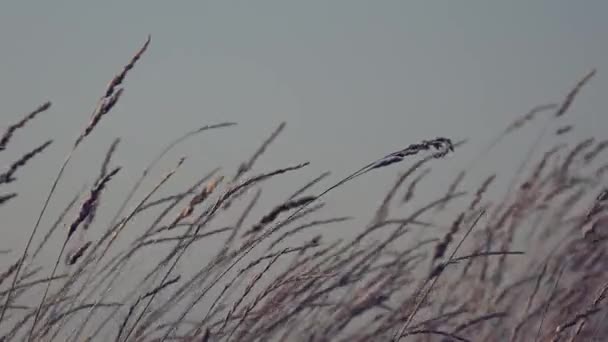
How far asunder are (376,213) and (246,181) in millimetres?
947

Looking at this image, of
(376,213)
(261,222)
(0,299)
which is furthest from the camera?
(376,213)

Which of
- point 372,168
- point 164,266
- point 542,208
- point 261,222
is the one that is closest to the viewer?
point 372,168

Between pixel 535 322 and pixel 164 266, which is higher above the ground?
pixel 535 322

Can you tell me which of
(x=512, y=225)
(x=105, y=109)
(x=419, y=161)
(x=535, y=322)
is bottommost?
(x=105, y=109)

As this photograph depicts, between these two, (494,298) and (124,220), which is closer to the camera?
(124,220)

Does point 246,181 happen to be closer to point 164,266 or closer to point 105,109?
point 105,109

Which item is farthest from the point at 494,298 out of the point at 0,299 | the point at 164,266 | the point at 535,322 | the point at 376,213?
the point at 0,299

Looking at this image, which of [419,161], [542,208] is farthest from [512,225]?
[419,161]

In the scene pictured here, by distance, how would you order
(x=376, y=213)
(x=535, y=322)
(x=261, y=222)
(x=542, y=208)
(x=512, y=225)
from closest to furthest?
(x=261, y=222) < (x=535, y=322) < (x=376, y=213) < (x=512, y=225) < (x=542, y=208)

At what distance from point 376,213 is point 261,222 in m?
0.84

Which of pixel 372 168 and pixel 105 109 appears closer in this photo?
pixel 372 168

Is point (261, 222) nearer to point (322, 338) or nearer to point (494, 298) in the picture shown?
point (322, 338)

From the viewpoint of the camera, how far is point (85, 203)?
1136mm

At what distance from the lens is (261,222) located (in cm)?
125
